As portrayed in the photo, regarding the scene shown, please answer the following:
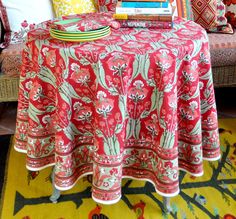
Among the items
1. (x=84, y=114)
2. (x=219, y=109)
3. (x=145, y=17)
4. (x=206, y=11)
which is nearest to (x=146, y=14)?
(x=145, y=17)

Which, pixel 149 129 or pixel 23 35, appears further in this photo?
pixel 23 35

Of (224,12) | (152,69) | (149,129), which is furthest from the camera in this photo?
(224,12)

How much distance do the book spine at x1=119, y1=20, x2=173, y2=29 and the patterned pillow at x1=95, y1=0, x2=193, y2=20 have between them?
0.73 metres

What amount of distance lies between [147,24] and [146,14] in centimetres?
4

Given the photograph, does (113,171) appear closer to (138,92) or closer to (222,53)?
(138,92)

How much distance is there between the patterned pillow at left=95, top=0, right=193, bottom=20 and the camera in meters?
2.21

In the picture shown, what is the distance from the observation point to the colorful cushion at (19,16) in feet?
6.96

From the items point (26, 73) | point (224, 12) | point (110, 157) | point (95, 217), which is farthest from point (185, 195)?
point (224, 12)

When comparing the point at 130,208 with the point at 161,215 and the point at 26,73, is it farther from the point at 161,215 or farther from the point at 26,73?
the point at 26,73

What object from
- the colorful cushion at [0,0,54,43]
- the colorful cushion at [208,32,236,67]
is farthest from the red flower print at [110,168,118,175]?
the colorful cushion at [0,0,54,43]

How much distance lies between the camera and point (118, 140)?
1.27 m

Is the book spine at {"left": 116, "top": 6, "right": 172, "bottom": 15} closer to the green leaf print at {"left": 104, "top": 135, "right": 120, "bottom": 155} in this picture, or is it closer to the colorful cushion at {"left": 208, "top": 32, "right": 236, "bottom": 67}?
the green leaf print at {"left": 104, "top": 135, "right": 120, "bottom": 155}

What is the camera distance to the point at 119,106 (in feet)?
4.07

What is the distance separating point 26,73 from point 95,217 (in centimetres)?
64
